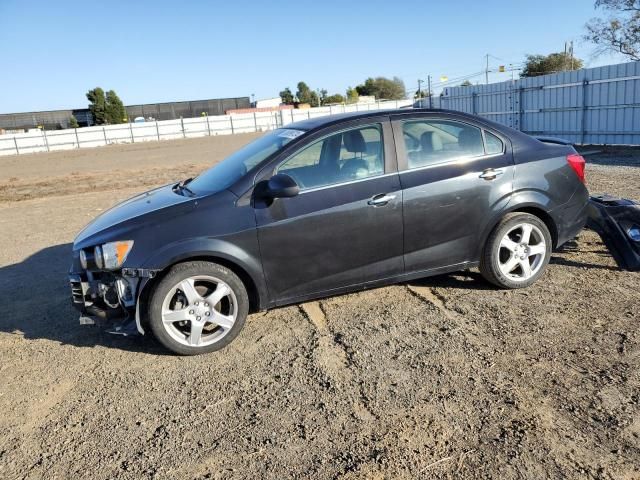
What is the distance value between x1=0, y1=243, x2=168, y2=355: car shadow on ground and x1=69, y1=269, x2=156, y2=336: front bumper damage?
1.15 ft

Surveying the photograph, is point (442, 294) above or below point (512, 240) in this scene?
below

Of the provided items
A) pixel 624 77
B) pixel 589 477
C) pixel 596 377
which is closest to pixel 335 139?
pixel 596 377

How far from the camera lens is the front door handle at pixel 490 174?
4.65 metres

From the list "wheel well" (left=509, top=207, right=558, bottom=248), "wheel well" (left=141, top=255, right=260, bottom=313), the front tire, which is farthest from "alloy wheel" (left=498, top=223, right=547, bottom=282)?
the front tire

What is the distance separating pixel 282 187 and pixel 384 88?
106 metres

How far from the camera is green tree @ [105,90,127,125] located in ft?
247

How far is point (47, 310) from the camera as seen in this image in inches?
208

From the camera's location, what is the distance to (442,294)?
16.2 ft

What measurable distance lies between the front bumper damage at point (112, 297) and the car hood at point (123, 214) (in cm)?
27

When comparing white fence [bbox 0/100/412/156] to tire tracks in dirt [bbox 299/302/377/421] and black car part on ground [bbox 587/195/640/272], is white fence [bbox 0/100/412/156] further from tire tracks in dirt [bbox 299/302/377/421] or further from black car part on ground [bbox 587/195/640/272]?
tire tracks in dirt [bbox 299/302/377/421]

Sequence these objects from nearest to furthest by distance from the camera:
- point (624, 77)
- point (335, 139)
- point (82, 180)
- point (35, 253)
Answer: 1. point (335, 139)
2. point (35, 253)
3. point (624, 77)
4. point (82, 180)

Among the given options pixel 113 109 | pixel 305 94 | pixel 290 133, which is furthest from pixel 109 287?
pixel 305 94

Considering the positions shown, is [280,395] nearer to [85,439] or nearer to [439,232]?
[85,439]

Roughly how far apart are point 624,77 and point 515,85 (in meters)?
5.26
